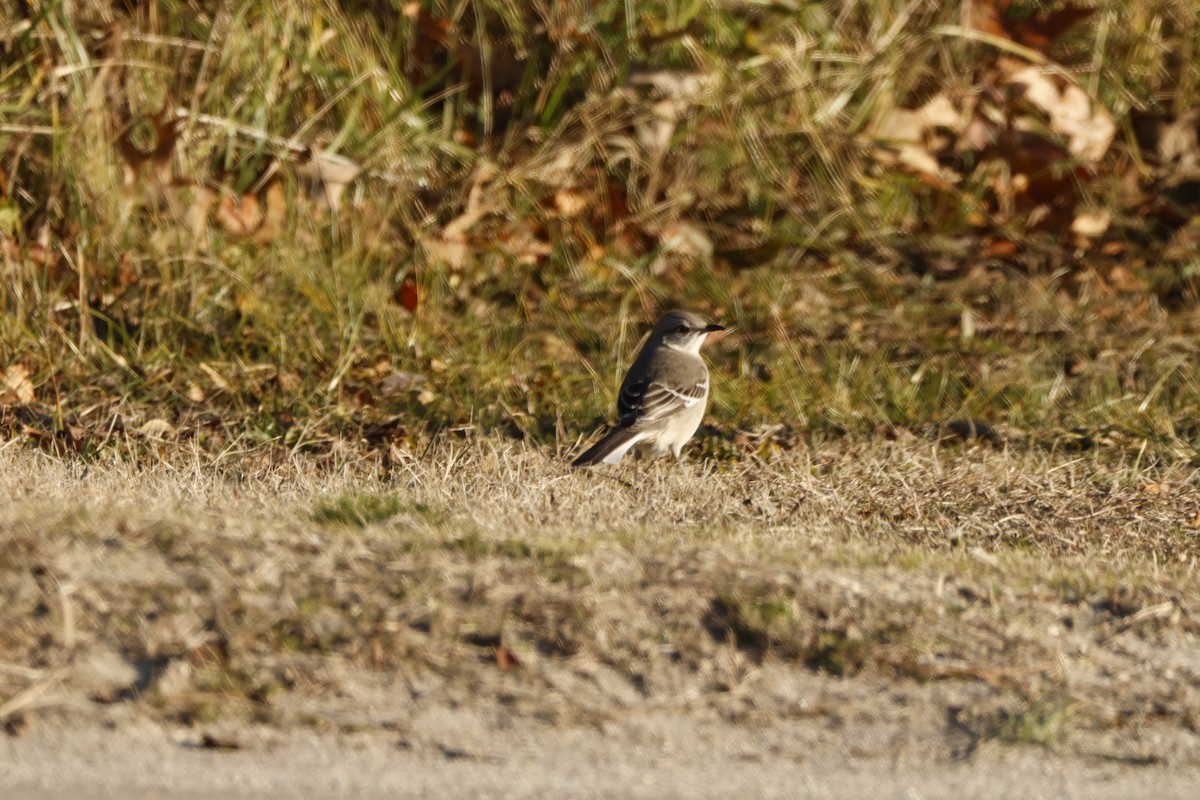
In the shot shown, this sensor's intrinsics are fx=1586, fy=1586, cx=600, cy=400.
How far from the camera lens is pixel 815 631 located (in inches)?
179

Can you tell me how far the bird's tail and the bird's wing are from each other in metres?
0.05

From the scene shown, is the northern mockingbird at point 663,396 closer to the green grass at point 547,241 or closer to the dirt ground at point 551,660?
the green grass at point 547,241

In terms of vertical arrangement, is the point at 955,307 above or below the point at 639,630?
below

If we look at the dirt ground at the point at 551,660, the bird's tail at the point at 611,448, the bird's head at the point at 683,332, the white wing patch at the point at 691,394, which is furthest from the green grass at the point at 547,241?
the dirt ground at the point at 551,660

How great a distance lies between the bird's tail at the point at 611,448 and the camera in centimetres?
684

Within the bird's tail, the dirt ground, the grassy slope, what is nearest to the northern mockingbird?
the bird's tail

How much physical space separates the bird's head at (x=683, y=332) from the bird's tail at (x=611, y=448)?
0.99m

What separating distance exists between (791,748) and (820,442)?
136 inches

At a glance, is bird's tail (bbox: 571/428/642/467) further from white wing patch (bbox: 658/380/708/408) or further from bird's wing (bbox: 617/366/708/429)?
white wing patch (bbox: 658/380/708/408)

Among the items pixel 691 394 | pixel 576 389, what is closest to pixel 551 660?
pixel 691 394

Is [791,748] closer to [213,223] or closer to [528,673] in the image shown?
[528,673]

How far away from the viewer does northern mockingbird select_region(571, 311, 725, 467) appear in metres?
6.98

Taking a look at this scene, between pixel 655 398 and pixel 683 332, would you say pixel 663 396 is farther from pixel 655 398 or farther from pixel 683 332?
pixel 683 332

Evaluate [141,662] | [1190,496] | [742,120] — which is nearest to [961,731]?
[141,662]
